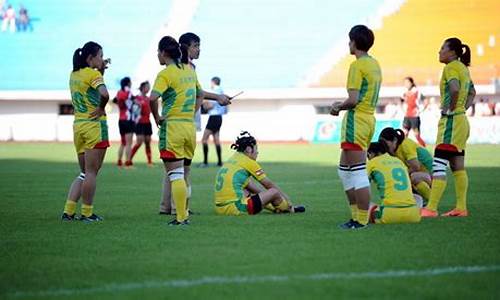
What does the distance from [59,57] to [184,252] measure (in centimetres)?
3813

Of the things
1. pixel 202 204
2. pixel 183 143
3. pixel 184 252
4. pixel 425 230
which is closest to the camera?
pixel 184 252

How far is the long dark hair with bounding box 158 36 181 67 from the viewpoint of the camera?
35.7 ft

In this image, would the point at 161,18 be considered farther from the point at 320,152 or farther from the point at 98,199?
the point at 98,199

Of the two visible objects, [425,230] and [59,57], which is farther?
[59,57]

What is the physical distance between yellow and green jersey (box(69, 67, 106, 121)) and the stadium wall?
26.5m

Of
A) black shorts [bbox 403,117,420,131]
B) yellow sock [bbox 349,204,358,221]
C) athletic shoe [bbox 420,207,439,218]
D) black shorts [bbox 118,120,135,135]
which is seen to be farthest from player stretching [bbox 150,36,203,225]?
black shorts [bbox 403,117,420,131]

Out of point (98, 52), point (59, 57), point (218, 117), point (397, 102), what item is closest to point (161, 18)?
point (59, 57)

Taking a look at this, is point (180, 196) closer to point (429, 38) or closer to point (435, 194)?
point (435, 194)

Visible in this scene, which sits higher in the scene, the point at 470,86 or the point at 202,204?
the point at 470,86

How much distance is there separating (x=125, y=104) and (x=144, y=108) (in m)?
0.46

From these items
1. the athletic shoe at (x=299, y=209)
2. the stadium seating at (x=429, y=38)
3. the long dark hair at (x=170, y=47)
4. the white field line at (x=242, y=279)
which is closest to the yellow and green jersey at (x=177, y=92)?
the long dark hair at (x=170, y=47)

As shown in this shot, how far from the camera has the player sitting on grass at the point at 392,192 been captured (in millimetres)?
10695

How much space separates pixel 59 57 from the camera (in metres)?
45.7

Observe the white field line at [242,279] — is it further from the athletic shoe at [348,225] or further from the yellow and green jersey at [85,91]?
the yellow and green jersey at [85,91]
